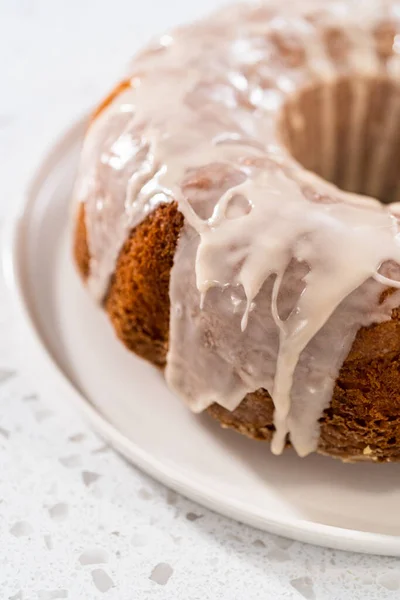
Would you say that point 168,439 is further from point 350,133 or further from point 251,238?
point 350,133

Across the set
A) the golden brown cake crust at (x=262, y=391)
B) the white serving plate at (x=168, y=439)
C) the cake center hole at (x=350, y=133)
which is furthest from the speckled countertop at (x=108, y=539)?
the cake center hole at (x=350, y=133)

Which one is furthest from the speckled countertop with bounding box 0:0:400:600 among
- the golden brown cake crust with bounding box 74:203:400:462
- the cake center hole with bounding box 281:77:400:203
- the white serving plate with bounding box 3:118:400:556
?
the cake center hole with bounding box 281:77:400:203

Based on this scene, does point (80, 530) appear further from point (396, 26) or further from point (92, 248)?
point (396, 26)

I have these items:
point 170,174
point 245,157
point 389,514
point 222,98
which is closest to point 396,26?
point 222,98

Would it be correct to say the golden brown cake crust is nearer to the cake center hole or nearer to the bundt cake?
the bundt cake

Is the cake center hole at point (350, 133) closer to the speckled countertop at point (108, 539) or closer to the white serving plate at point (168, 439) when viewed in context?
the white serving plate at point (168, 439)

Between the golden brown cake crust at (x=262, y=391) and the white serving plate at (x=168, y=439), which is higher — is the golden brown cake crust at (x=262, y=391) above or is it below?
above
